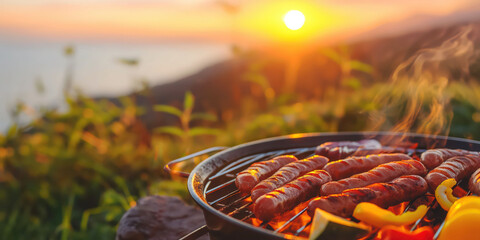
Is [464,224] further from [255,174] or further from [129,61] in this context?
[129,61]

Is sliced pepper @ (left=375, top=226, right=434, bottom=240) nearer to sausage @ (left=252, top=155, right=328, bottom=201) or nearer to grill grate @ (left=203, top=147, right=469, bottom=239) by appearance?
grill grate @ (left=203, top=147, right=469, bottom=239)

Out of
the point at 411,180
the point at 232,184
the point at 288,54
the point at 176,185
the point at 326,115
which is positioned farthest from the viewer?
the point at 288,54

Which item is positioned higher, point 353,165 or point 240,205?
point 353,165

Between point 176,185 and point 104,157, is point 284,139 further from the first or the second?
point 104,157

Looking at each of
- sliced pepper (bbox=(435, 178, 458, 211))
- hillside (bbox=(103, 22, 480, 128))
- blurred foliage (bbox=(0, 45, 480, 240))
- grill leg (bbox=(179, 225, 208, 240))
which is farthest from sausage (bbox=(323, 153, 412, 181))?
hillside (bbox=(103, 22, 480, 128))

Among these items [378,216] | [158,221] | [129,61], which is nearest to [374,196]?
[378,216]

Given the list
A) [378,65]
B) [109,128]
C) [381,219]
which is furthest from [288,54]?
[381,219]

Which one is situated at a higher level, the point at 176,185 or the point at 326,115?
the point at 326,115
